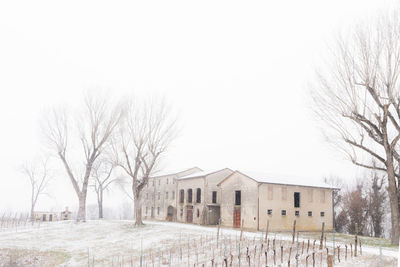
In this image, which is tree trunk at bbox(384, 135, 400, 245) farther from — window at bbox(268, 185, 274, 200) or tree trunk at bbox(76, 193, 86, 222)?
tree trunk at bbox(76, 193, 86, 222)

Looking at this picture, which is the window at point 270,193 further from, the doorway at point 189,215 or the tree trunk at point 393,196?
the doorway at point 189,215

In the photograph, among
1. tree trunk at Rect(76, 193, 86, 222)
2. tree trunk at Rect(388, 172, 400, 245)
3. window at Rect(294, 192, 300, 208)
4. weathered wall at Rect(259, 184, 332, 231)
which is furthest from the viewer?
tree trunk at Rect(76, 193, 86, 222)

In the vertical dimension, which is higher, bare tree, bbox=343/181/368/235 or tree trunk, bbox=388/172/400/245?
tree trunk, bbox=388/172/400/245

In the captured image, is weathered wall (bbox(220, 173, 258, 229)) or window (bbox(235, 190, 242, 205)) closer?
weathered wall (bbox(220, 173, 258, 229))

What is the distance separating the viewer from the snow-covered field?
45.5ft

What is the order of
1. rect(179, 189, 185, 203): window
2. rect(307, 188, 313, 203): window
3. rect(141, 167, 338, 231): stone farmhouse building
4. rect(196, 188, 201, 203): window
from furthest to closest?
rect(179, 189, 185, 203): window < rect(196, 188, 201, 203): window < rect(307, 188, 313, 203): window < rect(141, 167, 338, 231): stone farmhouse building

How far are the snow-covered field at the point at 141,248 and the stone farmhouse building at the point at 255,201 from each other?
5.24 metres

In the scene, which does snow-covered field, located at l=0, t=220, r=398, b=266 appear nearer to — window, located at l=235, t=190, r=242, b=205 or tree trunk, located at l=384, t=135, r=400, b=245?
tree trunk, located at l=384, t=135, r=400, b=245

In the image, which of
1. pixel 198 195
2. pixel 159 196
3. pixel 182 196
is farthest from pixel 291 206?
pixel 159 196

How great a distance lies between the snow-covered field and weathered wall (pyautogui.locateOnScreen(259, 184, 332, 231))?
5082 millimetres

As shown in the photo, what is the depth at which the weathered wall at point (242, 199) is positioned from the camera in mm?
25484

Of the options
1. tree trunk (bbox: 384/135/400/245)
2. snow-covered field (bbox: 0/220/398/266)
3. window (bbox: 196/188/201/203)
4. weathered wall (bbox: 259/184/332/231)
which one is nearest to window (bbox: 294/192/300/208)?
weathered wall (bbox: 259/184/332/231)

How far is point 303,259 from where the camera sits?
13.2 m

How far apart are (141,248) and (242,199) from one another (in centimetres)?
1082
